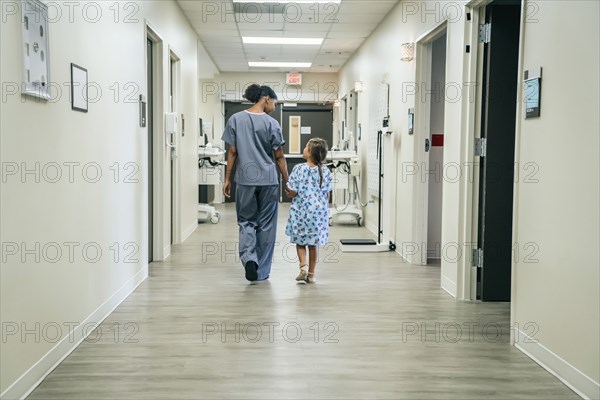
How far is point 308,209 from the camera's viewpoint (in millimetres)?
4500

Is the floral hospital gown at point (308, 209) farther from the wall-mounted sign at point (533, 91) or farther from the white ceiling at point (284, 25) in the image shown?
the white ceiling at point (284, 25)

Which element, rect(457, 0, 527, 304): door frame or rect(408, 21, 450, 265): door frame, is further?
rect(408, 21, 450, 265): door frame

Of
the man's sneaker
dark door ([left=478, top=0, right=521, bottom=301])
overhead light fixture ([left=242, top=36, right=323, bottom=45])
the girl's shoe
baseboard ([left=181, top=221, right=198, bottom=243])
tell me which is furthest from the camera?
overhead light fixture ([left=242, top=36, right=323, bottom=45])

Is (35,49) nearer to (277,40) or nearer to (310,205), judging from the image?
(310,205)

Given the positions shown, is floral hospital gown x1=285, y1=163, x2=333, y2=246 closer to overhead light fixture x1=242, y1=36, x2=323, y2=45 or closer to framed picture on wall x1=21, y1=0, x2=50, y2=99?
framed picture on wall x1=21, y1=0, x2=50, y2=99

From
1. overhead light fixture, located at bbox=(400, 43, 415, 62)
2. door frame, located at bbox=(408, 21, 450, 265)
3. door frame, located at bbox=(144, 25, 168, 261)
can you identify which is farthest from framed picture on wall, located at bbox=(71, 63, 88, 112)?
overhead light fixture, located at bbox=(400, 43, 415, 62)

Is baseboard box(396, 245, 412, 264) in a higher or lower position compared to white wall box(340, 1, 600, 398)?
lower

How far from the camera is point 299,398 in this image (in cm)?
236

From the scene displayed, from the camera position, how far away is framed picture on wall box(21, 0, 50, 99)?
236 centimetres

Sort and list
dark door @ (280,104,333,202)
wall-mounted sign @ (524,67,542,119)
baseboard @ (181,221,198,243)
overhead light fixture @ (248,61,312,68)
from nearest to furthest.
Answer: wall-mounted sign @ (524,67,542,119)
baseboard @ (181,221,198,243)
overhead light fixture @ (248,61,312,68)
dark door @ (280,104,333,202)

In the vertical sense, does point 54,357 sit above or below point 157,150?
below

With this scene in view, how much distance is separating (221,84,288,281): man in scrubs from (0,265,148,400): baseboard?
1001 mm

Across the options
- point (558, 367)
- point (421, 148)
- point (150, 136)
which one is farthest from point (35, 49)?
point (421, 148)

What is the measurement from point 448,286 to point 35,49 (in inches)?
120
